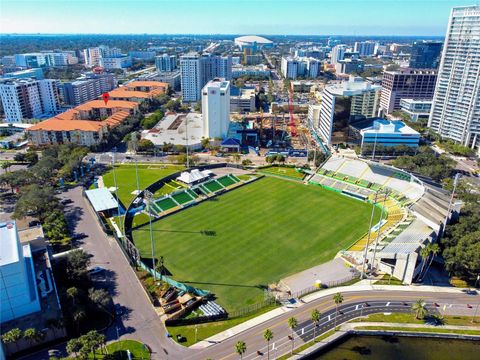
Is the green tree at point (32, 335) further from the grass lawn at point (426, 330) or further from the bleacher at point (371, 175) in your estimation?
the bleacher at point (371, 175)

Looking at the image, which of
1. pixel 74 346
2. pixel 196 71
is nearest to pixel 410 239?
pixel 74 346

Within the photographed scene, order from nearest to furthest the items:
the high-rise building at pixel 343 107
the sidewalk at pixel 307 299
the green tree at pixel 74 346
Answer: the green tree at pixel 74 346 < the sidewalk at pixel 307 299 < the high-rise building at pixel 343 107

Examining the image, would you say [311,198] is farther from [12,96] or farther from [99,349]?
[12,96]

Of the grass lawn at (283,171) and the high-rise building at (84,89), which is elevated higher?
the high-rise building at (84,89)

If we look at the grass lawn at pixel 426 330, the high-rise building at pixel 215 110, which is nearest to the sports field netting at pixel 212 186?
the high-rise building at pixel 215 110

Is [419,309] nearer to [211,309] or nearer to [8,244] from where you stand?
[211,309]

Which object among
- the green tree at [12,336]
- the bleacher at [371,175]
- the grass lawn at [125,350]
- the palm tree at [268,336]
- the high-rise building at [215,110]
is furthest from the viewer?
the high-rise building at [215,110]

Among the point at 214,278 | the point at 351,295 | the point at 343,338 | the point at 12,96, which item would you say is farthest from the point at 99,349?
the point at 12,96

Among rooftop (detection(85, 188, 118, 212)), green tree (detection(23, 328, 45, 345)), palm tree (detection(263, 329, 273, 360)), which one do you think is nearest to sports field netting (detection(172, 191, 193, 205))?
rooftop (detection(85, 188, 118, 212))
